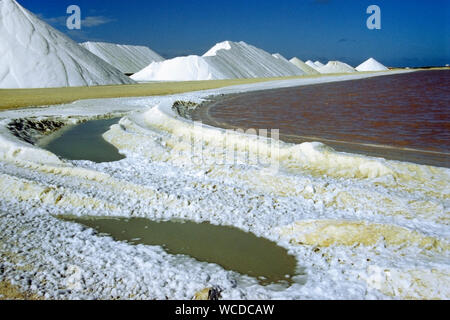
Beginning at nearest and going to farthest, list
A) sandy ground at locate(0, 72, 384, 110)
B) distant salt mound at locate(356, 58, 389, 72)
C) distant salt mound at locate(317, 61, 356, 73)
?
sandy ground at locate(0, 72, 384, 110)
distant salt mound at locate(317, 61, 356, 73)
distant salt mound at locate(356, 58, 389, 72)

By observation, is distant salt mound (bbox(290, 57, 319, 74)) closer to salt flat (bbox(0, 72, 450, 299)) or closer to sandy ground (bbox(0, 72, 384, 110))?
sandy ground (bbox(0, 72, 384, 110))

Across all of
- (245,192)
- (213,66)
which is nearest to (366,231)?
(245,192)

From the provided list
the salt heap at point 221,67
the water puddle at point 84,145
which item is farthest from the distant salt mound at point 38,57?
the water puddle at point 84,145

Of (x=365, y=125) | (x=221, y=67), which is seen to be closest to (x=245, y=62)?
(x=221, y=67)

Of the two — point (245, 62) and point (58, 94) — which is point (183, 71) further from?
point (58, 94)

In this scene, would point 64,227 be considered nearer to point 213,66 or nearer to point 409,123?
point 409,123

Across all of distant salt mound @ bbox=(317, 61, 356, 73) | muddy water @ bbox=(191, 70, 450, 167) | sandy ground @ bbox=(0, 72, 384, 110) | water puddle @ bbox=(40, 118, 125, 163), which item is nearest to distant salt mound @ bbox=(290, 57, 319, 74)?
distant salt mound @ bbox=(317, 61, 356, 73)
